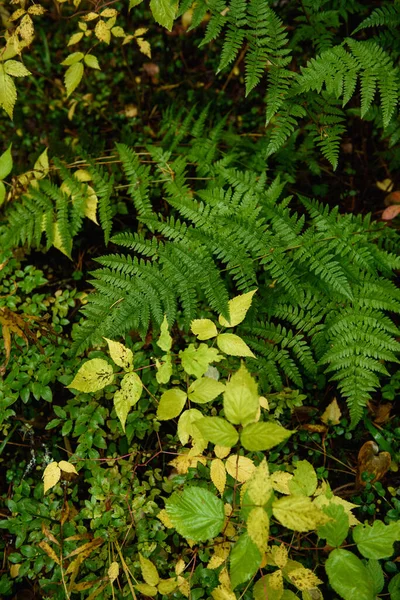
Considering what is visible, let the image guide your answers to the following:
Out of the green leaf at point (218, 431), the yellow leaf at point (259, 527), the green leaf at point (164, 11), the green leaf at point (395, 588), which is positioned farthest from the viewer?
the green leaf at point (164, 11)

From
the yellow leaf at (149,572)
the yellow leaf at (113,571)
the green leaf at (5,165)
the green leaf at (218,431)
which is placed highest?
the green leaf at (5,165)

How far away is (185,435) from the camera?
6.86ft

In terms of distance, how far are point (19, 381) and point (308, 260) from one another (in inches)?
68.3

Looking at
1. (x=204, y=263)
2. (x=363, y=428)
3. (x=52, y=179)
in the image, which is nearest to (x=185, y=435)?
(x=204, y=263)

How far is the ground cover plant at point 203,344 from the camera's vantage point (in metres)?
2.10

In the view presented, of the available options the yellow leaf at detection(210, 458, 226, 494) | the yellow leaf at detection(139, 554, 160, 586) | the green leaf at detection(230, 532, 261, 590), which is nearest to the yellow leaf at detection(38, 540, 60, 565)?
the yellow leaf at detection(139, 554, 160, 586)

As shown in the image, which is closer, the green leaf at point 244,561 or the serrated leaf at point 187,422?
the green leaf at point 244,561

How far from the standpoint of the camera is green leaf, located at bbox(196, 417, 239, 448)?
164 cm

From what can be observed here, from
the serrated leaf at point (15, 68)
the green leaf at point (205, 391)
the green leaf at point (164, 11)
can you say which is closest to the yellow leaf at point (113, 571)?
the green leaf at point (205, 391)

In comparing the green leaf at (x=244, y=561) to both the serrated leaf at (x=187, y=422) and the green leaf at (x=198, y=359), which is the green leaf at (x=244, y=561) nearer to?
the serrated leaf at (x=187, y=422)

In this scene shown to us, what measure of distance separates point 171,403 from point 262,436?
571 mm

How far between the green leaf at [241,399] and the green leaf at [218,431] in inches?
1.9

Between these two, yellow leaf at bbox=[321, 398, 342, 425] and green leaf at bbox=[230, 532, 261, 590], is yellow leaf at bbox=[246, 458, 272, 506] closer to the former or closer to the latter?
green leaf at bbox=[230, 532, 261, 590]

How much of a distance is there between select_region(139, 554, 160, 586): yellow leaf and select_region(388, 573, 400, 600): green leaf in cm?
102
